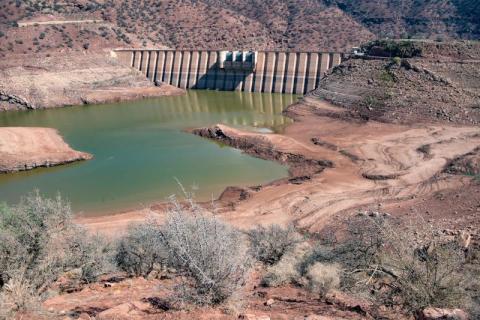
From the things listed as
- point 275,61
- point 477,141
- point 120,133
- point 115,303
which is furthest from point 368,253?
point 275,61

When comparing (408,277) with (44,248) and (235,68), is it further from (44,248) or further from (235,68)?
(235,68)

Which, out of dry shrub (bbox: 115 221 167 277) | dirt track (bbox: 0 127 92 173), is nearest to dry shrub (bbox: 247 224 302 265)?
dry shrub (bbox: 115 221 167 277)

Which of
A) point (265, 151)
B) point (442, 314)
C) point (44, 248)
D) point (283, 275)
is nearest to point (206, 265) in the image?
point (283, 275)

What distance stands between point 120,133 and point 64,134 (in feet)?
15.7

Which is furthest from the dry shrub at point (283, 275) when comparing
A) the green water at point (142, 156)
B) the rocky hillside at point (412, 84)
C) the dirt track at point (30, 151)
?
the rocky hillside at point (412, 84)

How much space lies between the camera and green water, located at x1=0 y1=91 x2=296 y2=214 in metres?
26.8

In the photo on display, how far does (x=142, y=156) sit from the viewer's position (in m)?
33.5

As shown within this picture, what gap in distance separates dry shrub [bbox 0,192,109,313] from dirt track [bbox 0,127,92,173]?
19374 millimetres

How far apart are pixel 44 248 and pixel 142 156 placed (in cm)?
2245

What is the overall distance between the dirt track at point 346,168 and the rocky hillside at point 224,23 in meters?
42.5

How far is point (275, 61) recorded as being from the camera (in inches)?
2367

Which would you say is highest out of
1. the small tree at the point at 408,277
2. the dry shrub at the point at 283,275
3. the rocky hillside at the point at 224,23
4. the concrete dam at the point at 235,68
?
the rocky hillside at the point at 224,23

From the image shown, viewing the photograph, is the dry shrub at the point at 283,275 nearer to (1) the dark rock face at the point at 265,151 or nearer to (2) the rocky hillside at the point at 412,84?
(1) the dark rock face at the point at 265,151

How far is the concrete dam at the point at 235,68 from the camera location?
190 feet
